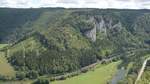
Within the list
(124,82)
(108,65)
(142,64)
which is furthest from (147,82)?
(108,65)

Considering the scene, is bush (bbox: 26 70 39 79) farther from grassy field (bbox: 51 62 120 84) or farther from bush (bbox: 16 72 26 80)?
grassy field (bbox: 51 62 120 84)

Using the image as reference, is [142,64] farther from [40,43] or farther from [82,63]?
[40,43]

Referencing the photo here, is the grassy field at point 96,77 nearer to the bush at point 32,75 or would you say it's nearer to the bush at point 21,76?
the bush at point 32,75

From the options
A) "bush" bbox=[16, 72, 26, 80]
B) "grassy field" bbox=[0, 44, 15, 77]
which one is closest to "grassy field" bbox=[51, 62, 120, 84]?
"bush" bbox=[16, 72, 26, 80]

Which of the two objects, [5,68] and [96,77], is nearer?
[96,77]

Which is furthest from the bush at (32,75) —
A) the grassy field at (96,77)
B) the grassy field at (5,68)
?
the grassy field at (96,77)

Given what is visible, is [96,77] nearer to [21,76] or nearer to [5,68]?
[21,76]

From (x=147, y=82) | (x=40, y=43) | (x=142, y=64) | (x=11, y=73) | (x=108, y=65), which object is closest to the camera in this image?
(x=147, y=82)

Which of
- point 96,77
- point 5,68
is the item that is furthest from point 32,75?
point 96,77

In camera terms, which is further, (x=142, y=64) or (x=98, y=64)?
(x=98, y=64)
